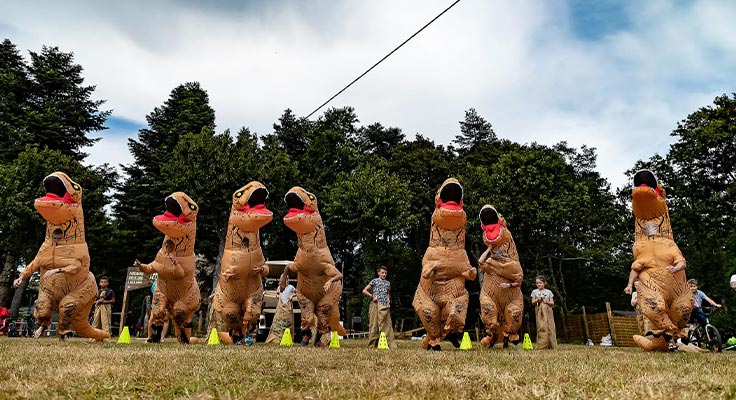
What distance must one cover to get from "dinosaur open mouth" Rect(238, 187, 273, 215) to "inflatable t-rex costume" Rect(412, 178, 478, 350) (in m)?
3.21

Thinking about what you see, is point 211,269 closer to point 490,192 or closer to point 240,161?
point 240,161

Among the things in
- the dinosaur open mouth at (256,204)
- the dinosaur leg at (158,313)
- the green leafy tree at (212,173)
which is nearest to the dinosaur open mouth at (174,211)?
the dinosaur open mouth at (256,204)

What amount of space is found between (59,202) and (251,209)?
3.29 m

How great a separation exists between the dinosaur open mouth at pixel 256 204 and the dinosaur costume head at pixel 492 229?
4171mm

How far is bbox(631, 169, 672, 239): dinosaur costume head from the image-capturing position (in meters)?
9.20

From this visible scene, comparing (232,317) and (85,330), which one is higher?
(232,317)

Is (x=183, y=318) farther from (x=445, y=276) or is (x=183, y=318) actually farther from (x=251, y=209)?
(x=445, y=276)

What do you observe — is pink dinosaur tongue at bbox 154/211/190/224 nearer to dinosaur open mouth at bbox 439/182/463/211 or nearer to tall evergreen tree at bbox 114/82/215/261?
dinosaur open mouth at bbox 439/182/463/211

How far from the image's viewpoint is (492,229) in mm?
10555

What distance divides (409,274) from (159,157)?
52.0ft

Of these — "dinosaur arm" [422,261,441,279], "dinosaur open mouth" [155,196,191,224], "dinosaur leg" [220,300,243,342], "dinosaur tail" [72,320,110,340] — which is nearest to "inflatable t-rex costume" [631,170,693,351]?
"dinosaur arm" [422,261,441,279]

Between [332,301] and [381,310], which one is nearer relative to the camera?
[332,301]

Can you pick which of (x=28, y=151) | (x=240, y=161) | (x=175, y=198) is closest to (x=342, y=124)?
(x=240, y=161)

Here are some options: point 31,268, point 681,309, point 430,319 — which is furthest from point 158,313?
point 681,309
